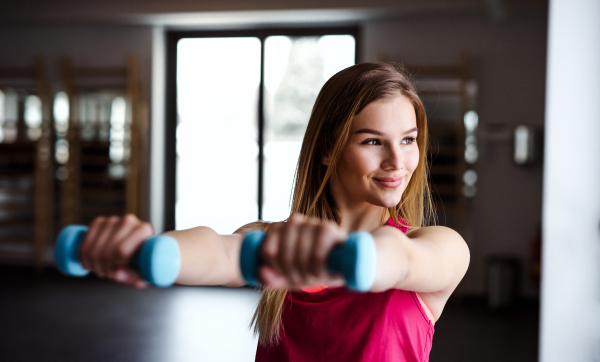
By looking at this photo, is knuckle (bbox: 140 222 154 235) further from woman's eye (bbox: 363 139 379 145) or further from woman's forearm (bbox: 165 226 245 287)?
woman's eye (bbox: 363 139 379 145)

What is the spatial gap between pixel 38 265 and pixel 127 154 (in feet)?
5.81

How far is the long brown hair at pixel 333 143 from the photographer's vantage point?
100 centimetres

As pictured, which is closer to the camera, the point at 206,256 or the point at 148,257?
the point at 148,257

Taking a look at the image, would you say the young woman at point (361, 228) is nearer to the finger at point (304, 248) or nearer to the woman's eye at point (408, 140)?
the woman's eye at point (408, 140)

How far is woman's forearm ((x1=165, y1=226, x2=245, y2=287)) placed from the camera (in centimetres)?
69

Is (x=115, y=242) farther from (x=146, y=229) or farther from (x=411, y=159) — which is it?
(x=411, y=159)

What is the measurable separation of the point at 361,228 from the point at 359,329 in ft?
0.79

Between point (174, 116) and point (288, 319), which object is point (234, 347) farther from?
point (174, 116)

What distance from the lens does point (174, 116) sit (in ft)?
19.0

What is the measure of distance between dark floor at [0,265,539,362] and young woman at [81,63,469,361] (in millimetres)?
2507

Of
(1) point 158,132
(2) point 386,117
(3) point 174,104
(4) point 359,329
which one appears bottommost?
(4) point 359,329

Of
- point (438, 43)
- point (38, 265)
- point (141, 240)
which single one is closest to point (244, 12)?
point (438, 43)

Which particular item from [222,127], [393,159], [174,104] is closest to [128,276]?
[393,159]

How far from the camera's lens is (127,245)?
0.52 meters
